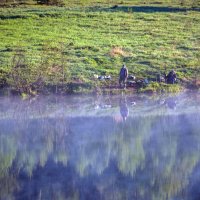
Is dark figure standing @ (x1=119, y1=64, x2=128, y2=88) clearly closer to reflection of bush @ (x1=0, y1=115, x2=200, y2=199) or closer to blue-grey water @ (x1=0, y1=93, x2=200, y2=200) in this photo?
blue-grey water @ (x1=0, y1=93, x2=200, y2=200)

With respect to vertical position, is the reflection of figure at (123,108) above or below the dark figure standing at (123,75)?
below

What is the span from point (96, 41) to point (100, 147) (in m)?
28.1

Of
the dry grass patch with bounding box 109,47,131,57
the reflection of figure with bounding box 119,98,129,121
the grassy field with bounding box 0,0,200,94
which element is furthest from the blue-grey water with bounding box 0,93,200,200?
the dry grass patch with bounding box 109,47,131,57

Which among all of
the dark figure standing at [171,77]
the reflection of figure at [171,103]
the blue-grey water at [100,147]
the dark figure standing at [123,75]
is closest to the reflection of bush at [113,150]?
the blue-grey water at [100,147]

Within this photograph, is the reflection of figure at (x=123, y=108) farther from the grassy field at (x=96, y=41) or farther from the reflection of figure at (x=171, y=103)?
the grassy field at (x=96, y=41)

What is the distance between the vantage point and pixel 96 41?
6044 cm

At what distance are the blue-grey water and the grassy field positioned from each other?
15.2ft

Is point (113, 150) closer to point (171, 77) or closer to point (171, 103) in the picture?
point (171, 103)

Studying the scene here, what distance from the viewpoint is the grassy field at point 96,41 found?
171 ft

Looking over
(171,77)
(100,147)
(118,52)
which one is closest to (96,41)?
(118,52)

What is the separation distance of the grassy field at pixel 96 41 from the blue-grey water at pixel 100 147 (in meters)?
4.63

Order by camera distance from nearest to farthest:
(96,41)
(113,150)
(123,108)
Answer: (113,150)
(123,108)
(96,41)

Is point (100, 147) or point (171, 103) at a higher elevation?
point (100, 147)

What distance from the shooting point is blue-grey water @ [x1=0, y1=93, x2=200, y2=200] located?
26219mm
